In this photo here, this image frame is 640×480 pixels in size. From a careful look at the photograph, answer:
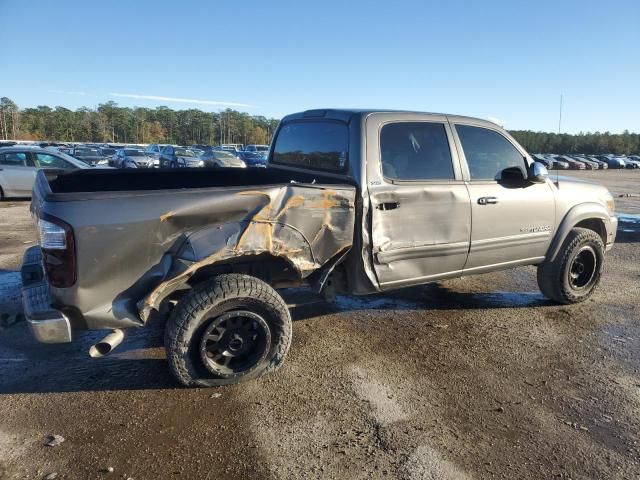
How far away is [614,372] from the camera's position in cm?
374

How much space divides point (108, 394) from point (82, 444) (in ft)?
1.87

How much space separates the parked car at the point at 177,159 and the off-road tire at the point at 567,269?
63.8ft

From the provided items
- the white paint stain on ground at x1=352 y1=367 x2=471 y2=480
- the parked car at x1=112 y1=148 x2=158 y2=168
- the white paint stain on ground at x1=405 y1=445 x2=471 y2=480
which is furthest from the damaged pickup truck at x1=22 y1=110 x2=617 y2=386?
the parked car at x1=112 y1=148 x2=158 y2=168

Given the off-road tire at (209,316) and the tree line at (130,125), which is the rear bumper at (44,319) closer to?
the off-road tire at (209,316)

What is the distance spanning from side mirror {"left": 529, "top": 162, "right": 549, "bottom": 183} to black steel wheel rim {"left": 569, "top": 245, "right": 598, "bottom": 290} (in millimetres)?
1125

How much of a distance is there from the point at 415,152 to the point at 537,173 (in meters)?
1.32

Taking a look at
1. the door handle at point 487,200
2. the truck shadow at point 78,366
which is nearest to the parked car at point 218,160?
the truck shadow at point 78,366

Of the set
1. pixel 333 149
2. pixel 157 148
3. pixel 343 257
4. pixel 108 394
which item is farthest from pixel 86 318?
pixel 157 148

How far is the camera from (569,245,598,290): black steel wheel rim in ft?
17.1

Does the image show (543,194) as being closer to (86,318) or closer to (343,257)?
(343,257)

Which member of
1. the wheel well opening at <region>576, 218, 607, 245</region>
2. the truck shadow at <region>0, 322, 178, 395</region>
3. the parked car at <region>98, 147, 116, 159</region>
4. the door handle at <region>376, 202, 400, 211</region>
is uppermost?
the parked car at <region>98, 147, 116, 159</region>

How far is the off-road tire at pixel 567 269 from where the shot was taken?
4.99 m

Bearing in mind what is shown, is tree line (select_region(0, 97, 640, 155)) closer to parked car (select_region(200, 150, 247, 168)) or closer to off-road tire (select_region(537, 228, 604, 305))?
parked car (select_region(200, 150, 247, 168))

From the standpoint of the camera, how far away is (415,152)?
4078 millimetres
